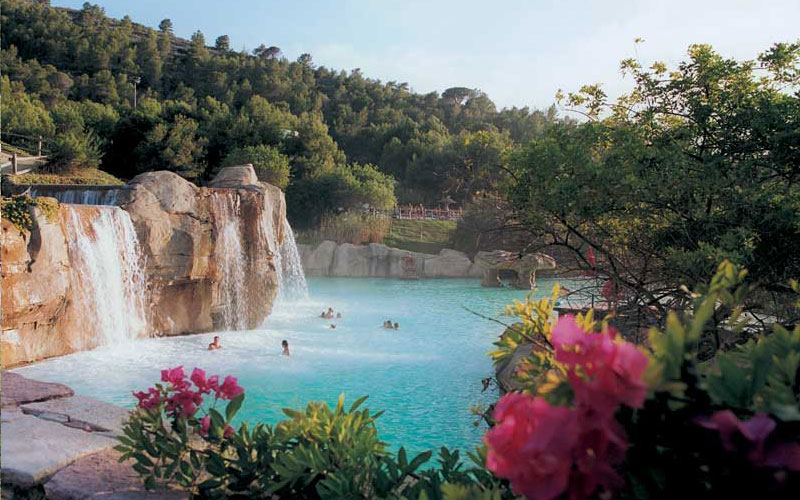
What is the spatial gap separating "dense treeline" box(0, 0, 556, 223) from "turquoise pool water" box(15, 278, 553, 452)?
10.8 ft

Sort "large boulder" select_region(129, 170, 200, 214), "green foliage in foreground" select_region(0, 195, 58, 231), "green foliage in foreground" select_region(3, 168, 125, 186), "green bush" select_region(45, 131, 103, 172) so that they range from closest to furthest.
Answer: "green foliage in foreground" select_region(0, 195, 58, 231)
"large boulder" select_region(129, 170, 200, 214)
"green foliage in foreground" select_region(3, 168, 125, 186)
"green bush" select_region(45, 131, 103, 172)

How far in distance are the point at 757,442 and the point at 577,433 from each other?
0.94 ft

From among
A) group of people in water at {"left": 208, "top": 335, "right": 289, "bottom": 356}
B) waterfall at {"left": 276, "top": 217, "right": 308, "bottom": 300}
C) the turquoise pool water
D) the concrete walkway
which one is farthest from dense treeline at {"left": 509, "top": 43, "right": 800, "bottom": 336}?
waterfall at {"left": 276, "top": 217, "right": 308, "bottom": 300}

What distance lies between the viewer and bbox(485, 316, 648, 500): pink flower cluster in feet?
2.93

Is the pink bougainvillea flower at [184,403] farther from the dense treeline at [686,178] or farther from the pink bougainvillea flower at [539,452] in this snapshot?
the dense treeline at [686,178]

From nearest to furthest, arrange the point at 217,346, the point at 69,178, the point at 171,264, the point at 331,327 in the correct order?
the point at 217,346 → the point at 171,264 → the point at 331,327 → the point at 69,178

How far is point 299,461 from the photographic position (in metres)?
2.45

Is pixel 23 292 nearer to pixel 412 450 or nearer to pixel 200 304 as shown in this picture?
pixel 200 304

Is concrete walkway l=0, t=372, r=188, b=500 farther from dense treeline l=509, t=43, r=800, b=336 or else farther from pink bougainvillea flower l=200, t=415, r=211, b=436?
dense treeline l=509, t=43, r=800, b=336

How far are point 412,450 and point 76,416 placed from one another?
128 inches

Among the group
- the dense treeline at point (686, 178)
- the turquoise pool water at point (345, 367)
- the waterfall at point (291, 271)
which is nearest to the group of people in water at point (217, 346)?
the turquoise pool water at point (345, 367)

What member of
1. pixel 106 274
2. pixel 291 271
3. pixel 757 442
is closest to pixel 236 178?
pixel 291 271

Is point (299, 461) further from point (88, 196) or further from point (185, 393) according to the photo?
point (88, 196)

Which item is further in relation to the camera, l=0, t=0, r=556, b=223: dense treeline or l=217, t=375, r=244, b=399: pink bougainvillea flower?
l=0, t=0, r=556, b=223: dense treeline
